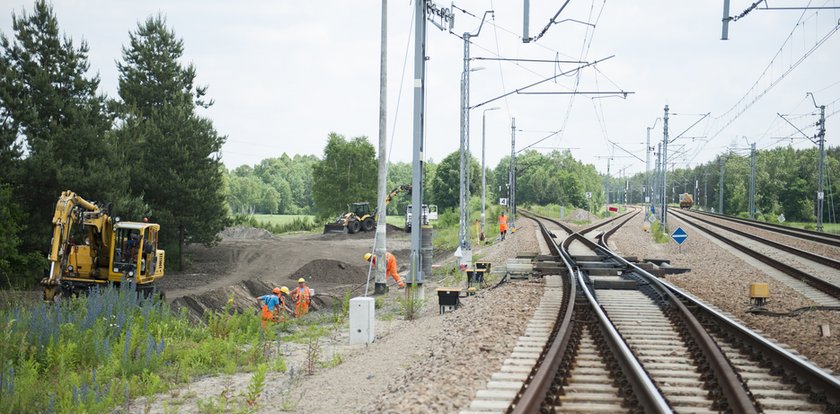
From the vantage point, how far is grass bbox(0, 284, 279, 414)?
8828mm

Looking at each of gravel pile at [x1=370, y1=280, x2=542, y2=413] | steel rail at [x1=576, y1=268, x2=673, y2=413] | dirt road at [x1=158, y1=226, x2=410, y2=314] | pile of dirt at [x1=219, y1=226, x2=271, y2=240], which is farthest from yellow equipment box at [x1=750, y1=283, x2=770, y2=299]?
pile of dirt at [x1=219, y1=226, x2=271, y2=240]

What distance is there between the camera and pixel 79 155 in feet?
90.5

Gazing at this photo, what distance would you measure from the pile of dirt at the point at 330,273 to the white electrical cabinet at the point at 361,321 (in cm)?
1727

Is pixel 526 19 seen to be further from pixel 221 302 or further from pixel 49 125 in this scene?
pixel 49 125

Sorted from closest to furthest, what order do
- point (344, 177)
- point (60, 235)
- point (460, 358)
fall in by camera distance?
point (460, 358), point (60, 235), point (344, 177)

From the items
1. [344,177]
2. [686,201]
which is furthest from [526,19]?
[686,201]

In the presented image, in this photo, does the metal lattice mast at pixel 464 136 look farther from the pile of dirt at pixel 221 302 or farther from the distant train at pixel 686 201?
the distant train at pixel 686 201

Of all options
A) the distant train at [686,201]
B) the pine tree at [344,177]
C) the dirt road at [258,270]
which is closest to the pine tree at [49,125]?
the dirt road at [258,270]

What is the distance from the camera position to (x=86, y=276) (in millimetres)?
19672

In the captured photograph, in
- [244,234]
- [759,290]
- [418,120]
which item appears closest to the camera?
[759,290]

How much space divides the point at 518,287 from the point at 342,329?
168 inches

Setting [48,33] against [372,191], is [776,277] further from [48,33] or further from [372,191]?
[372,191]

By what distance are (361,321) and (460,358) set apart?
4.41 meters

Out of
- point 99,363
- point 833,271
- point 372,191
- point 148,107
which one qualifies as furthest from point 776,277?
point 372,191
